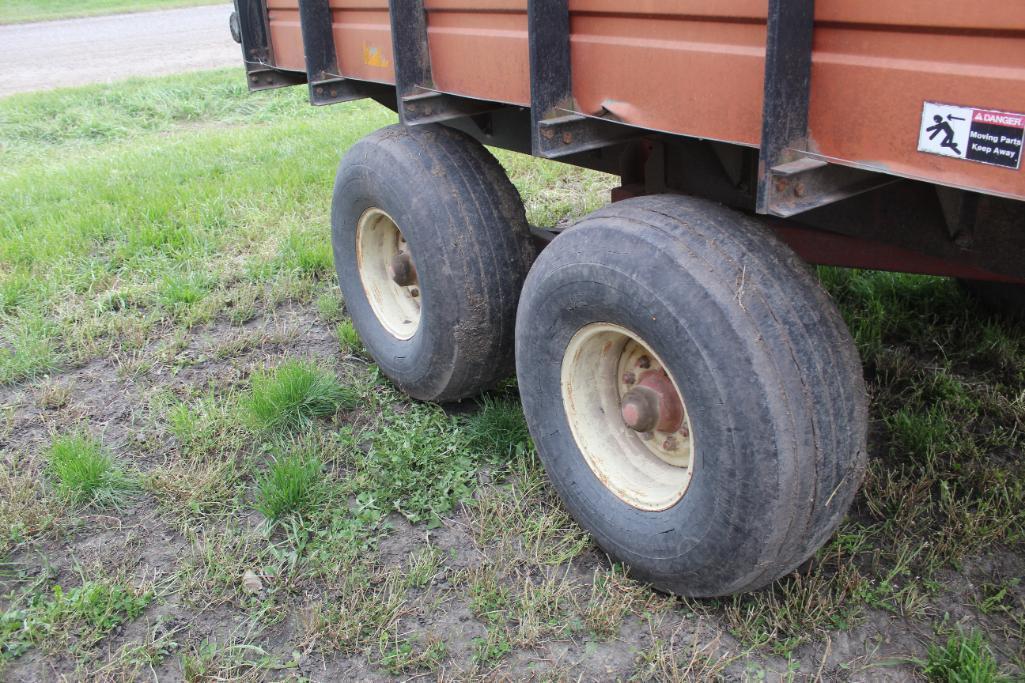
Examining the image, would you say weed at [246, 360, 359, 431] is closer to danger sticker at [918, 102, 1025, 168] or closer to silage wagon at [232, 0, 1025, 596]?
silage wagon at [232, 0, 1025, 596]

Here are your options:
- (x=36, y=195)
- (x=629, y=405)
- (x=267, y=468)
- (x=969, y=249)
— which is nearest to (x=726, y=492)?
(x=629, y=405)

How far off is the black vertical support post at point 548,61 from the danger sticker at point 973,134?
1023 millimetres

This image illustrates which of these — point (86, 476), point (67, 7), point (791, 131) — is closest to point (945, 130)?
point (791, 131)

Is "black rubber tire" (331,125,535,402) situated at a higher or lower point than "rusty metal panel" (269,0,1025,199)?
lower

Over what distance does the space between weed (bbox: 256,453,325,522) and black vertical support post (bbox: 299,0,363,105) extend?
149 cm

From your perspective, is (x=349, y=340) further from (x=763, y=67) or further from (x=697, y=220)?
(x=763, y=67)

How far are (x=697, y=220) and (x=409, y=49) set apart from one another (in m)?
1.27

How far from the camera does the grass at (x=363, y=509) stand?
2.49m

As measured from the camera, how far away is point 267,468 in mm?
3400

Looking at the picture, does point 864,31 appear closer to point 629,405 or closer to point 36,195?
point 629,405

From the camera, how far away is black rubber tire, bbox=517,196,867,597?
2102 mm

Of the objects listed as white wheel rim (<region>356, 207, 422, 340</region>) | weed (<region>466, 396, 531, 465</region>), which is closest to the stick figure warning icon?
weed (<region>466, 396, 531, 465</region>)

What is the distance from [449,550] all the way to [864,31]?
1938 mm

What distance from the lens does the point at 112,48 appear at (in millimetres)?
16266
